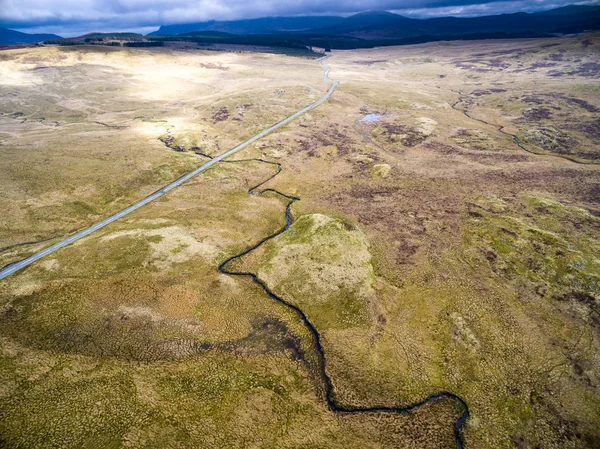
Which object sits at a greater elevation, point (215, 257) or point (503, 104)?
point (503, 104)

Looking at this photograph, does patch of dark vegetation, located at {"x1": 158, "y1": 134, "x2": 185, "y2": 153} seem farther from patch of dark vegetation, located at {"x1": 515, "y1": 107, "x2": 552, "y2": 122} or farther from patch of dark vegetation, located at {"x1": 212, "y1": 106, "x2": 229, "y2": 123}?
patch of dark vegetation, located at {"x1": 515, "y1": 107, "x2": 552, "y2": 122}

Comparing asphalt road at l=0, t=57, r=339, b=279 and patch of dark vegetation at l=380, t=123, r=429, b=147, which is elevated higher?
patch of dark vegetation at l=380, t=123, r=429, b=147

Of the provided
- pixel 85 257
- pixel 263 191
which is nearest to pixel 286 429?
pixel 85 257

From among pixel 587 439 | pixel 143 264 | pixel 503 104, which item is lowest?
pixel 587 439

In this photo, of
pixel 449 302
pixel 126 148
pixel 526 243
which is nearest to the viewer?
pixel 449 302

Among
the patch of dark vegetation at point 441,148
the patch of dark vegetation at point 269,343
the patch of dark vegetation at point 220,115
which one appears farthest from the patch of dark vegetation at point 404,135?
the patch of dark vegetation at point 269,343

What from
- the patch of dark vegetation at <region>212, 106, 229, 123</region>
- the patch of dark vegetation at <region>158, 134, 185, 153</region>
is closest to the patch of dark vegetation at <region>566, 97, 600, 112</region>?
the patch of dark vegetation at <region>212, 106, 229, 123</region>

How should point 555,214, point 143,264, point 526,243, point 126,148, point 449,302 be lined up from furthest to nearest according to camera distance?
point 126,148 → point 555,214 → point 526,243 → point 143,264 → point 449,302

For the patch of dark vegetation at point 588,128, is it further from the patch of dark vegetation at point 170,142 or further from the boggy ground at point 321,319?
the patch of dark vegetation at point 170,142

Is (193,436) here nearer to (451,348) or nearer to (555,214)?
(451,348)
